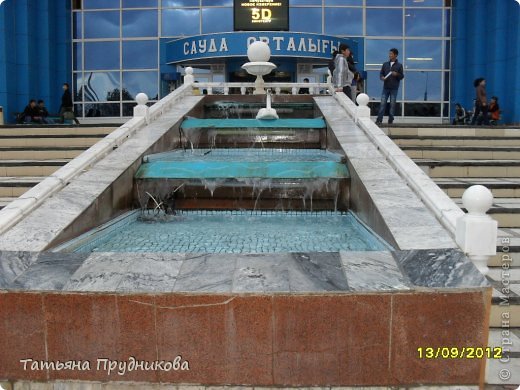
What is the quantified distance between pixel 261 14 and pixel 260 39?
3.00ft

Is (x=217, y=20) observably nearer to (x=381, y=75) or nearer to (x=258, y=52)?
(x=258, y=52)

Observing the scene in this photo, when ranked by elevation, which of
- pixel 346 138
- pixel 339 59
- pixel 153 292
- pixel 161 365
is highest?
pixel 339 59

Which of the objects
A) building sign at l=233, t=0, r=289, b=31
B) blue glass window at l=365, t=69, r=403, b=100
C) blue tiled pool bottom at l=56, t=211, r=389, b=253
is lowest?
blue tiled pool bottom at l=56, t=211, r=389, b=253

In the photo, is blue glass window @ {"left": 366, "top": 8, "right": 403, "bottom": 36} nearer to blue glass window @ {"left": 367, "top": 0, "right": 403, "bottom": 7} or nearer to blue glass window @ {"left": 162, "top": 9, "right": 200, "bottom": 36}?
blue glass window @ {"left": 367, "top": 0, "right": 403, "bottom": 7}

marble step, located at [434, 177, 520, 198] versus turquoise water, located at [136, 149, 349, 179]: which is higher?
turquoise water, located at [136, 149, 349, 179]

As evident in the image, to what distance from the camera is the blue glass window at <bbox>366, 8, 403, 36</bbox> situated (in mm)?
23375

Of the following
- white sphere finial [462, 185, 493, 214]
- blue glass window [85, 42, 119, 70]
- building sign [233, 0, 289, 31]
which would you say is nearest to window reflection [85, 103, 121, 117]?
blue glass window [85, 42, 119, 70]

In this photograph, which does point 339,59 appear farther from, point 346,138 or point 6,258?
point 6,258

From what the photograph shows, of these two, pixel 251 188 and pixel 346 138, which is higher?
pixel 346 138

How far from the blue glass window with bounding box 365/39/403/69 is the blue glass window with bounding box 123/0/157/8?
31.9 ft

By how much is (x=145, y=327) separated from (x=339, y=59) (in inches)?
386

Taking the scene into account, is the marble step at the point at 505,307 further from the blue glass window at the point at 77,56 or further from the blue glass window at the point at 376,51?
the blue glass window at the point at 77,56

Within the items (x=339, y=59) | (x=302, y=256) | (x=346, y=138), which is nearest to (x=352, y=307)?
(x=302, y=256)

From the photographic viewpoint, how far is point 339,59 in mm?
11570
